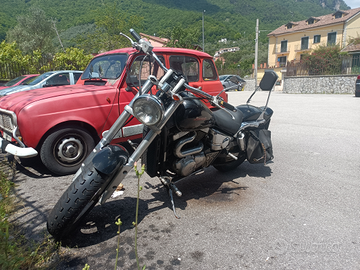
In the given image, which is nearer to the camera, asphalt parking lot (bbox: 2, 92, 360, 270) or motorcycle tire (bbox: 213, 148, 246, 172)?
asphalt parking lot (bbox: 2, 92, 360, 270)

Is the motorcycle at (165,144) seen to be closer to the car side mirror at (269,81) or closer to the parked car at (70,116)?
the car side mirror at (269,81)

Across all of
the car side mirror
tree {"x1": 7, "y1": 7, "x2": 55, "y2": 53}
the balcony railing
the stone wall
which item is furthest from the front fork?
the balcony railing

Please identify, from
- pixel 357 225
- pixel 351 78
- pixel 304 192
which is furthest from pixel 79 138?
pixel 351 78

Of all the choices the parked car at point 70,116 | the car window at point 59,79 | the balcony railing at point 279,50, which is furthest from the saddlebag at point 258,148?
the balcony railing at point 279,50

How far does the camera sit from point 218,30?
242 feet

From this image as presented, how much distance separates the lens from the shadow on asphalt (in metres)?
2.50

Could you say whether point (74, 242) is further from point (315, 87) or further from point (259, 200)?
point (315, 87)

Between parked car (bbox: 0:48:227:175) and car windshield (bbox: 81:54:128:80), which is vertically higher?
car windshield (bbox: 81:54:128:80)

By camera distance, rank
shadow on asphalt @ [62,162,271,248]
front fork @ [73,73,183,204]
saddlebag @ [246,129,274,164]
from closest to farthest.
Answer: front fork @ [73,73,183,204] → shadow on asphalt @ [62,162,271,248] → saddlebag @ [246,129,274,164]

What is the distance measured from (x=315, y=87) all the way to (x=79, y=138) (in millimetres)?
22769

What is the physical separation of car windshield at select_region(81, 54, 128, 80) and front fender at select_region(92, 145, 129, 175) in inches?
102

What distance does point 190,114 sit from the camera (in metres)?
2.63

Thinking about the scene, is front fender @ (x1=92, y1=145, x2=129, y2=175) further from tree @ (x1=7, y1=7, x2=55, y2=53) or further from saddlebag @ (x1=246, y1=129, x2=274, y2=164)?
tree @ (x1=7, y1=7, x2=55, y2=53)

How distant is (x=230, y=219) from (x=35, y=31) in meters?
44.1
